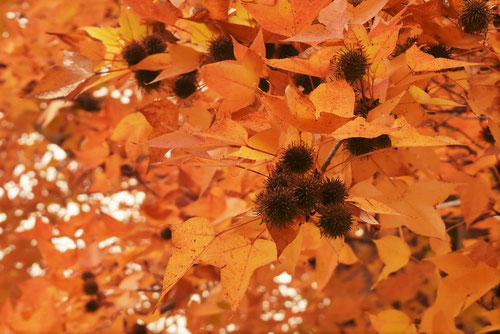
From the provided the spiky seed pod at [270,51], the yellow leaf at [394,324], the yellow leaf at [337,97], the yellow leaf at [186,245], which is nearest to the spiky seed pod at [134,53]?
the spiky seed pod at [270,51]

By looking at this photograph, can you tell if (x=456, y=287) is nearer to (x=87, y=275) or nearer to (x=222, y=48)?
(x=222, y=48)

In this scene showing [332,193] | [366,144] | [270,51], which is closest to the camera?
[332,193]

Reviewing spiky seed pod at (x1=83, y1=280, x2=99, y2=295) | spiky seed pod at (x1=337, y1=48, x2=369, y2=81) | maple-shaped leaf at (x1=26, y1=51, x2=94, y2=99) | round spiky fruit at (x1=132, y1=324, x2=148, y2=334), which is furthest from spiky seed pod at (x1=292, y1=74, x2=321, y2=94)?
round spiky fruit at (x1=132, y1=324, x2=148, y2=334)

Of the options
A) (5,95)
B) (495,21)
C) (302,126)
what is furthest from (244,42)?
(5,95)

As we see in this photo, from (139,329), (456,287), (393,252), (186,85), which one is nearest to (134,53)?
(186,85)

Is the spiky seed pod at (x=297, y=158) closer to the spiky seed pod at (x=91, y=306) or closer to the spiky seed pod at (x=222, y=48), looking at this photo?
the spiky seed pod at (x=222, y=48)

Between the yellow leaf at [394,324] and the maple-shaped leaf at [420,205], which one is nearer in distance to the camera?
the maple-shaped leaf at [420,205]
